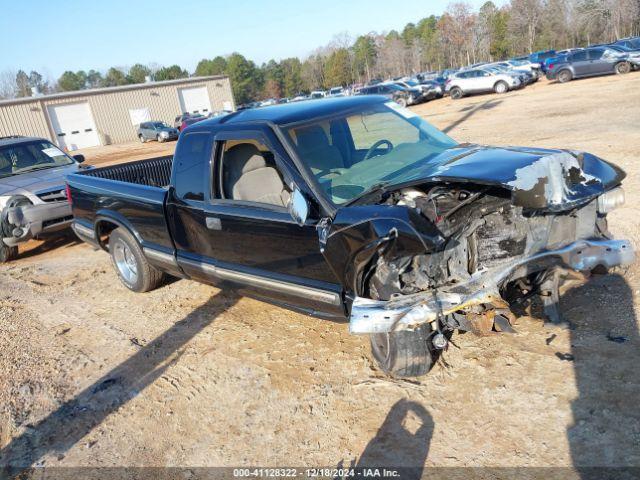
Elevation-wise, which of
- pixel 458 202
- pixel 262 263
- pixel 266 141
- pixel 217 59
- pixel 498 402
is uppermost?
pixel 217 59

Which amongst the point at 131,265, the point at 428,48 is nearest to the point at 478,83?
the point at 131,265

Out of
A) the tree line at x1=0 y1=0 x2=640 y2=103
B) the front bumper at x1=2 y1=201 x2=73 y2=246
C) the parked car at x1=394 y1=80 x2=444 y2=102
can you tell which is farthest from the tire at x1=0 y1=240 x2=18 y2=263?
the tree line at x1=0 y1=0 x2=640 y2=103

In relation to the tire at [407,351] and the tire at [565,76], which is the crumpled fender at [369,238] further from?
the tire at [565,76]

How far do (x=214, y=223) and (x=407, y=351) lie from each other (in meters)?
1.92

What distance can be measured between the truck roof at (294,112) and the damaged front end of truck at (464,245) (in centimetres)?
107

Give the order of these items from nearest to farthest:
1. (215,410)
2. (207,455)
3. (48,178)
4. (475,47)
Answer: (207,455) → (215,410) → (48,178) → (475,47)

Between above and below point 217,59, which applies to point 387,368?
below

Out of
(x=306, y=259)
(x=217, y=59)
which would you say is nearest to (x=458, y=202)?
(x=306, y=259)

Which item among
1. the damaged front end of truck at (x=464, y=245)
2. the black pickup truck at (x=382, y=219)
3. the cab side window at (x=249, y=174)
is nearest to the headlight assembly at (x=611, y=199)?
the black pickup truck at (x=382, y=219)

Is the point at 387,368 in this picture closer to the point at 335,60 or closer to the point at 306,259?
the point at 306,259

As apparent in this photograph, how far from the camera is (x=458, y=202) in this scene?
338 cm

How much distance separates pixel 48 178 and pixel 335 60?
272 feet

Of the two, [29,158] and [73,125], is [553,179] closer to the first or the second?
[29,158]

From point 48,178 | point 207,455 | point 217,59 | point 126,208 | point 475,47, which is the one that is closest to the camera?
point 207,455
